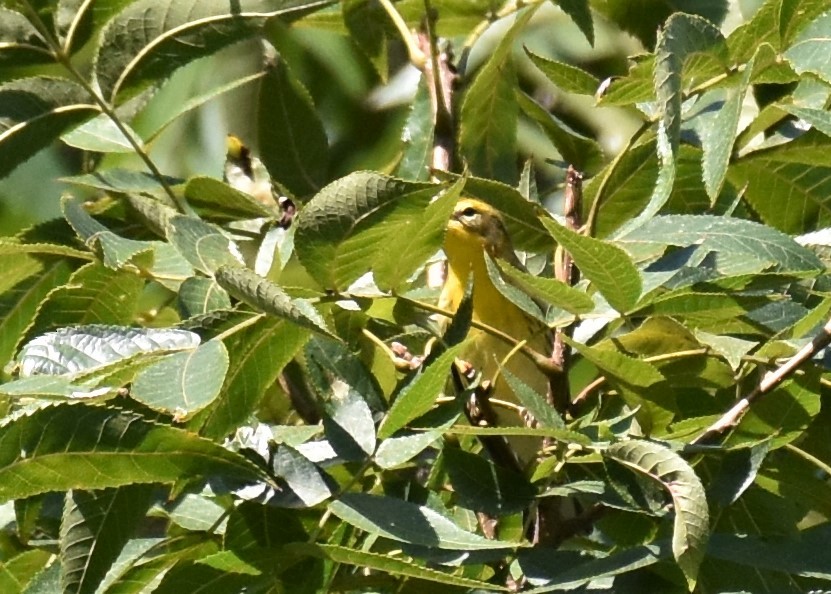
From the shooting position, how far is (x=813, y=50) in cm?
78

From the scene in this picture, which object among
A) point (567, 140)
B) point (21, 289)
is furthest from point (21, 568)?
point (567, 140)

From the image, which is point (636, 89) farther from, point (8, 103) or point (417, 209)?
point (8, 103)

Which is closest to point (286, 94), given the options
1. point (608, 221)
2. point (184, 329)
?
point (608, 221)

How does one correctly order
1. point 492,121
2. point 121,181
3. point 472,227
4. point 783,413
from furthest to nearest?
point 472,227 → point 492,121 → point 121,181 → point 783,413

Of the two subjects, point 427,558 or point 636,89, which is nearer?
point 427,558

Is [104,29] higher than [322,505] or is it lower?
higher

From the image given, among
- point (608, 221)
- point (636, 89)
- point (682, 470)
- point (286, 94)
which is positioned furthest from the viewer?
point (286, 94)

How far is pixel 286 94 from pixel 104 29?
7.5 inches

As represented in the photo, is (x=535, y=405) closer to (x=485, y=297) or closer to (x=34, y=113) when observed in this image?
(x=34, y=113)

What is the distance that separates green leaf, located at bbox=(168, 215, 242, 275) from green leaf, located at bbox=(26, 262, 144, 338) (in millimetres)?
68

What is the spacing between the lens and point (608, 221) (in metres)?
0.96

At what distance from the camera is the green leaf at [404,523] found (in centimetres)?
69

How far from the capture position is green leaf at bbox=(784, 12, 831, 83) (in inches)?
30.3

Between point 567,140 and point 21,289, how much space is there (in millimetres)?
444
